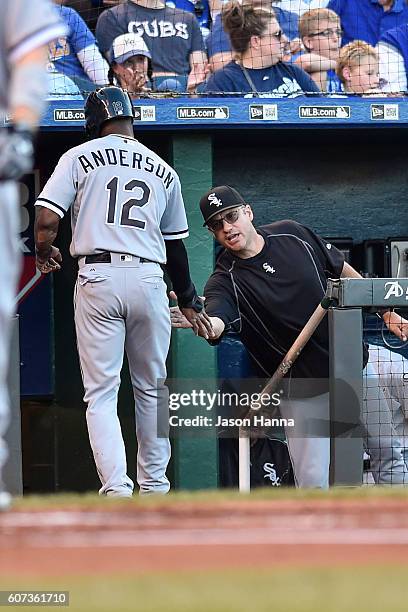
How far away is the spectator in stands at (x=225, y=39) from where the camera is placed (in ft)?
27.2

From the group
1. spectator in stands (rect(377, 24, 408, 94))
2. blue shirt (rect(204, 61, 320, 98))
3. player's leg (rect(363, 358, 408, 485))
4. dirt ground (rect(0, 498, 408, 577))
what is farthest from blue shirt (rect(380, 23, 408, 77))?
dirt ground (rect(0, 498, 408, 577))

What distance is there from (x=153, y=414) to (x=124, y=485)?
384 mm

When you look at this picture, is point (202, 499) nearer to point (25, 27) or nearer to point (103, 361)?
point (25, 27)

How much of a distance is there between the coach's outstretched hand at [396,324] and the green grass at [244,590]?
11.3ft

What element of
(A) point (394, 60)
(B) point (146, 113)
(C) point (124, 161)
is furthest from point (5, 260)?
(A) point (394, 60)

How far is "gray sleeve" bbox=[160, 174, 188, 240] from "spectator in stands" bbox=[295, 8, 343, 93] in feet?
8.86

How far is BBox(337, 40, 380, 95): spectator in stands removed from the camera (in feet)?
27.5

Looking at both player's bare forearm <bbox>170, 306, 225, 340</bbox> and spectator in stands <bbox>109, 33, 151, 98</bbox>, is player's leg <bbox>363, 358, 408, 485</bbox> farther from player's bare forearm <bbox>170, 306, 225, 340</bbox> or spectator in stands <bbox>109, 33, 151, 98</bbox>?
spectator in stands <bbox>109, 33, 151, 98</bbox>

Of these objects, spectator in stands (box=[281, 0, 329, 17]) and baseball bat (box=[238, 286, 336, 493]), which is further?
spectator in stands (box=[281, 0, 329, 17])

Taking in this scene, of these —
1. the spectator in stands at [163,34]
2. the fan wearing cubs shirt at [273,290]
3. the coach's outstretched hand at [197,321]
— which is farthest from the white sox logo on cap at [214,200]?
the spectator in stands at [163,34]

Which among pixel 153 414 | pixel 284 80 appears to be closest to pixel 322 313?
pixel 153 414

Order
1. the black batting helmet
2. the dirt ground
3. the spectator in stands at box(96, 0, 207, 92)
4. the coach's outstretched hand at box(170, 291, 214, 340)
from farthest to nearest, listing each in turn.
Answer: the spectator in stands at box(96, 0, 207, 92) → the coach's outstretched hand at box(170, 291, 214, 340) → the black batting helmet → the dirt ground

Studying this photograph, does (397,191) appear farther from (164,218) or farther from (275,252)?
(164,218)

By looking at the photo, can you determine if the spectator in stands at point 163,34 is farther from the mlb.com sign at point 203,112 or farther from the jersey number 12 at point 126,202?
the jersey number 12 at point 126,202
